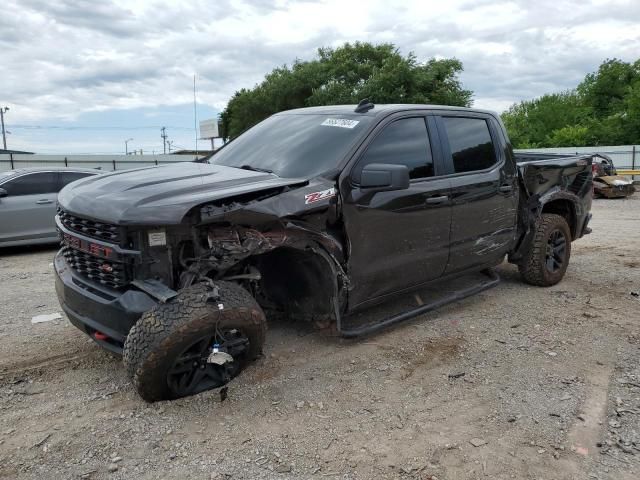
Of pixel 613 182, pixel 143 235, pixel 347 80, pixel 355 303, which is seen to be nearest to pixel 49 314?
pixel 143 235

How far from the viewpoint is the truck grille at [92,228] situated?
3.14 meters

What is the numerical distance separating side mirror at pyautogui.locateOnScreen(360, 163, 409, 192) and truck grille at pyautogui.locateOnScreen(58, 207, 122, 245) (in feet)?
5.43

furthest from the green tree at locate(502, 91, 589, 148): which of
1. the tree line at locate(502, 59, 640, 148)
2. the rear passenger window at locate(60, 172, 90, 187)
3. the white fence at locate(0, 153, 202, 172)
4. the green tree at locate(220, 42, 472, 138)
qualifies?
the rear passenger window at locate(60, 172, 90, 187)

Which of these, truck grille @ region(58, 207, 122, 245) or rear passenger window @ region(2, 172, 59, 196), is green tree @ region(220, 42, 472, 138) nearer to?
rear passenger window @ region(2, 172, 59, 196)

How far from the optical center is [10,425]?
→ 124 inches

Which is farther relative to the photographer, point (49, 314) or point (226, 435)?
point (49, 314)

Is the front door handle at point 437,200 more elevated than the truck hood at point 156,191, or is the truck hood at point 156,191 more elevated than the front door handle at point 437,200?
the truck hood at point 156,191

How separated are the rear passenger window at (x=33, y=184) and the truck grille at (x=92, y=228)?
5.90m

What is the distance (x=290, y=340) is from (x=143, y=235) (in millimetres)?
1746

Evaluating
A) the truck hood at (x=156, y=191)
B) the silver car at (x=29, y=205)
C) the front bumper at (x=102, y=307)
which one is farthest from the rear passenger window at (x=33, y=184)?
the front bumper at (x=102, y=307)

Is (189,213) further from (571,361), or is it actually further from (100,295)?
(571,361)

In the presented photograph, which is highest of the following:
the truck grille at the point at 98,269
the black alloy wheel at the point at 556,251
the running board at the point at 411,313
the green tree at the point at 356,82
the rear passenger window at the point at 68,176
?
the green tree at the point at 356,82

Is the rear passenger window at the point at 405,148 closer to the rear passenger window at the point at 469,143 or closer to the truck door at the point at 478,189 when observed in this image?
the truck door at the point at 478,189

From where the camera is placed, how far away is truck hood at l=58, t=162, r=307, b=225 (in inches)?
119
